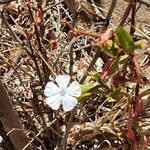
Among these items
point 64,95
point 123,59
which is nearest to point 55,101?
point 64,95

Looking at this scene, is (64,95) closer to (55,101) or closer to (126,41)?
(55,101)

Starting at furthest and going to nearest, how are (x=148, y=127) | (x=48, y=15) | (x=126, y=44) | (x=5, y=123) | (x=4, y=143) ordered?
(x=48, y=15) < (x=4, y=143) < (x=148, y=127) < (x=5, y=123) < (x=126, y=44)

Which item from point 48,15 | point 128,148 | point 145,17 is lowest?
point 128,148

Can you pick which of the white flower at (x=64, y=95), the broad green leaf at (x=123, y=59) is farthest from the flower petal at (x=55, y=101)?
the broad green leaf at (x=123, y=59)

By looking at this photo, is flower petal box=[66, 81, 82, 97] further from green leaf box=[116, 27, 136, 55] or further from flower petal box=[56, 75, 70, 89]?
green leaf box=[116, 27, 136, 55]

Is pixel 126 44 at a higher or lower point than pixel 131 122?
higher

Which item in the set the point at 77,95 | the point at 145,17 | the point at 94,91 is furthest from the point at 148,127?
the point at 145,17

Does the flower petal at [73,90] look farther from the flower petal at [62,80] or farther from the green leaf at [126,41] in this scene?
the green leaf at [126,41]

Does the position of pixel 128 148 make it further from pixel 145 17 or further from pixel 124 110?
pixel 145 17
